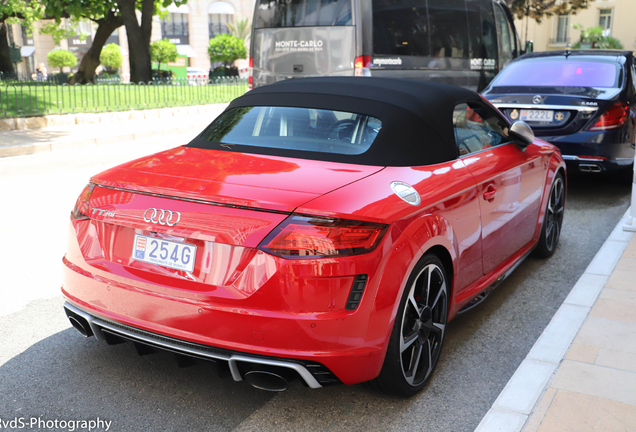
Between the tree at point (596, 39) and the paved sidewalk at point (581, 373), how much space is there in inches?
2695

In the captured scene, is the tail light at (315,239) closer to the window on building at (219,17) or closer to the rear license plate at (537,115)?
the rear license plate at (537,115)

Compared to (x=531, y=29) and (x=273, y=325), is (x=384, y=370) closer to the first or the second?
(x=273, y=325)

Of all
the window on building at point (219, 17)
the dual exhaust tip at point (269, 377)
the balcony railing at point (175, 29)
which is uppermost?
the window on building at point (219, 17)

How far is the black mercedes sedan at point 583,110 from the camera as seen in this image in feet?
24.0

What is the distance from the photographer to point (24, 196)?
307 inches

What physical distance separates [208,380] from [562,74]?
645 centimetres

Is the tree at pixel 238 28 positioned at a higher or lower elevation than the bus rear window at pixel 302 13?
higher

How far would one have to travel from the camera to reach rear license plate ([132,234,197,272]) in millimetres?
2744

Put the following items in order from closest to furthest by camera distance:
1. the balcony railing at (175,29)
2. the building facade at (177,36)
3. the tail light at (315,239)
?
the tail light at (315,239) → the building facade at (177,36) → the balcony railing at (175,29)

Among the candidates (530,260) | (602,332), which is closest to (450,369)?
(602,332)

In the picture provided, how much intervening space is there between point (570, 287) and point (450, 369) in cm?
178

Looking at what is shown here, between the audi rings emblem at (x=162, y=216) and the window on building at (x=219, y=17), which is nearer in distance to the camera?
the audi rings emblem at (x=162, y=216)

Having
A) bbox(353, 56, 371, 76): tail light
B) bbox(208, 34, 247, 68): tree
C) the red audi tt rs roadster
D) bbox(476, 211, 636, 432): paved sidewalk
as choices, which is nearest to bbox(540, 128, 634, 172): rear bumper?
bbox(476, 211, 636, 432): paved sidewalk

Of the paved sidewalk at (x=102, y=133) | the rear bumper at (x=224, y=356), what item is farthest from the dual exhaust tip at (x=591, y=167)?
the paved sidewalk at (x=102, y=133)
